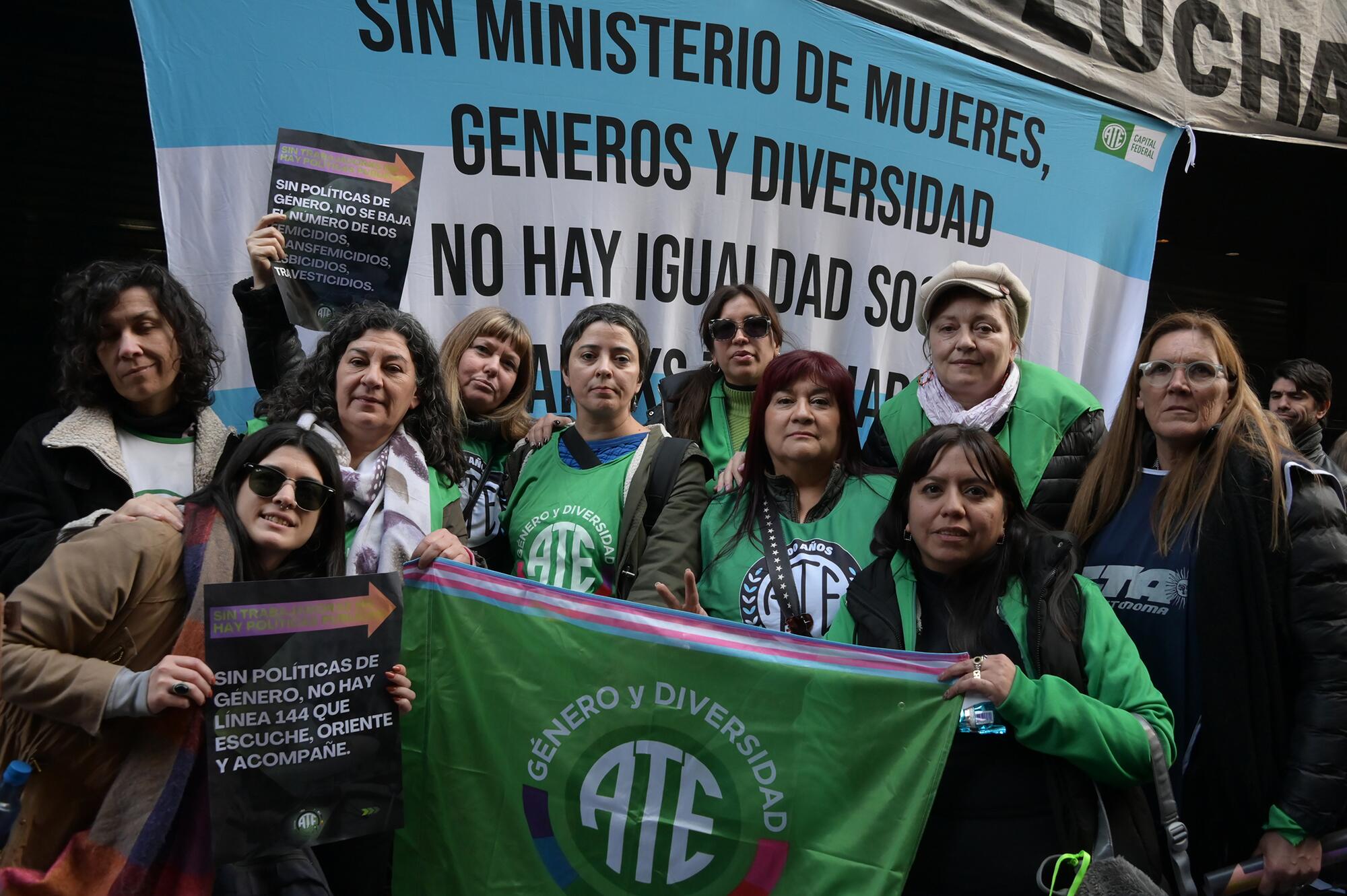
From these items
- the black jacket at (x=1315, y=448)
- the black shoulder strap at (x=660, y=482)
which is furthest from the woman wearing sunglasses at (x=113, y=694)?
the black jacket at (x=1315, y=448)

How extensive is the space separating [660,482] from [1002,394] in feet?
3.81

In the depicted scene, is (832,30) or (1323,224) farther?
(1323,224)

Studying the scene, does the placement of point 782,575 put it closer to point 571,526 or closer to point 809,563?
point 809,563

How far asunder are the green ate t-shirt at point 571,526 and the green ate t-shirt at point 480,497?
147mm

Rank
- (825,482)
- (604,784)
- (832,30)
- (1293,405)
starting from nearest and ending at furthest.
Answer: (604,784)
(825,482)
(832,30)
(1293,405)

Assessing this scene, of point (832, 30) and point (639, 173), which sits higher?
point (832, 30)

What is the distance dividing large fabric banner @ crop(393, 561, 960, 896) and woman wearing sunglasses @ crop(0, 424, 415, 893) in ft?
1.56

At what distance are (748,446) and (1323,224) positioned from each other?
7.33 metres

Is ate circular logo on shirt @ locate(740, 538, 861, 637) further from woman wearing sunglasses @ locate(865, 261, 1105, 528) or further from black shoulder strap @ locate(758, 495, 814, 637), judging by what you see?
woman wearing sunglasses @ locate(865, 261, 1105, 528)

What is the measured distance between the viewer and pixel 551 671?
2.76m

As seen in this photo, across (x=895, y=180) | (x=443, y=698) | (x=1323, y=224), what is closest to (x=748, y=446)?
(x=443, y=698)

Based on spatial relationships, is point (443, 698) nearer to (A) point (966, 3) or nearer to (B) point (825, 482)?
(B) point (825, 482)

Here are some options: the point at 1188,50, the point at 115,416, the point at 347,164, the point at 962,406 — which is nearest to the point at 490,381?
the point at 347,164

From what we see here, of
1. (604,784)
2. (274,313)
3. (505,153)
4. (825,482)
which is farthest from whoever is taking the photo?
(505,153)
